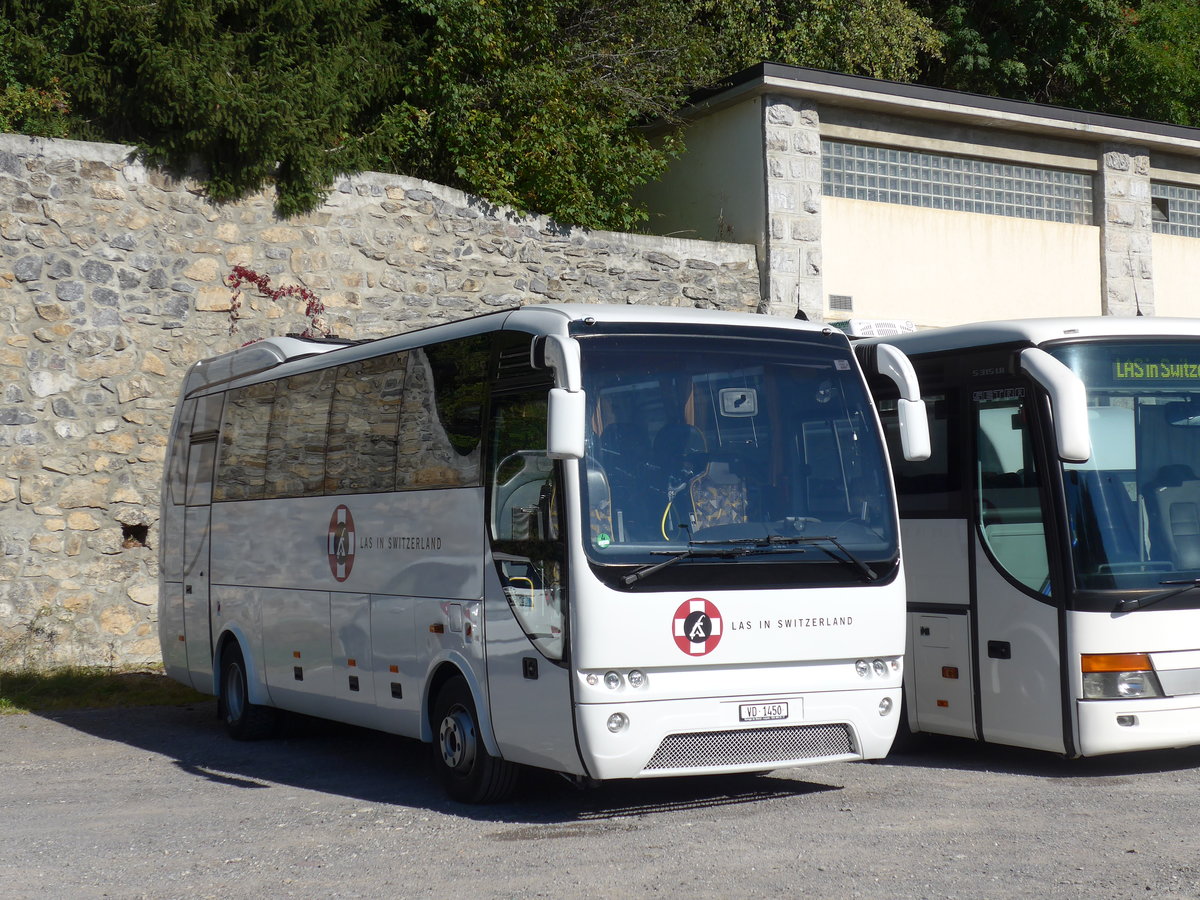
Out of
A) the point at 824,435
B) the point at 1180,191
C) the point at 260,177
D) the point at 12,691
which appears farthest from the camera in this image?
the point at 1180,191

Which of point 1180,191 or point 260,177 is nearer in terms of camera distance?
point 260,177

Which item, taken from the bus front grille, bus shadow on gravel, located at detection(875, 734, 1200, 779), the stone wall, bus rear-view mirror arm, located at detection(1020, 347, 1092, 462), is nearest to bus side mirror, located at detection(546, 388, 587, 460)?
the bus front grille

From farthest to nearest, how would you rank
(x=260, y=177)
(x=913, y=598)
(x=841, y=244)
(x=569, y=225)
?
(x=841, y=244) < (x=569, y=225) < (x=260, y=177) < (x=913, y=598)

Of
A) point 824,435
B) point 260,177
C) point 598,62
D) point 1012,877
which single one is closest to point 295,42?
point 260,177

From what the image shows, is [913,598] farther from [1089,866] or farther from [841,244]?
[841,244]

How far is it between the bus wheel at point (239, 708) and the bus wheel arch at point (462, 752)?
3256 millimetres

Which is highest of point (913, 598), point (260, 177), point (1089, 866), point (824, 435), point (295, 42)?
point (295, 42)

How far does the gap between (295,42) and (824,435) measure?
10.1 m

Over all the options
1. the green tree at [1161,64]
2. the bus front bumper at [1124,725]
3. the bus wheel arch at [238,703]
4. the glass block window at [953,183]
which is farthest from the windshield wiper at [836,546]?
the green tree at [1161,64]

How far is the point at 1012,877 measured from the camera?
6.11 m

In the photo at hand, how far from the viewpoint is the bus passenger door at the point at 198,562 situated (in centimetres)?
1211

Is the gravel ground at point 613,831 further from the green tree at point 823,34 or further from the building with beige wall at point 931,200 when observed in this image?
the green tree at point 823,34

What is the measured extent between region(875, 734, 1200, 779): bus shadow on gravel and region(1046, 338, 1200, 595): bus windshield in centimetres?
127

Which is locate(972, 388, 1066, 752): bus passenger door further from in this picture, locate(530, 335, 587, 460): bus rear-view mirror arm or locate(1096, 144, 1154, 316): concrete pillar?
locate(1096, 144, 1154, 316): concrete pillar
